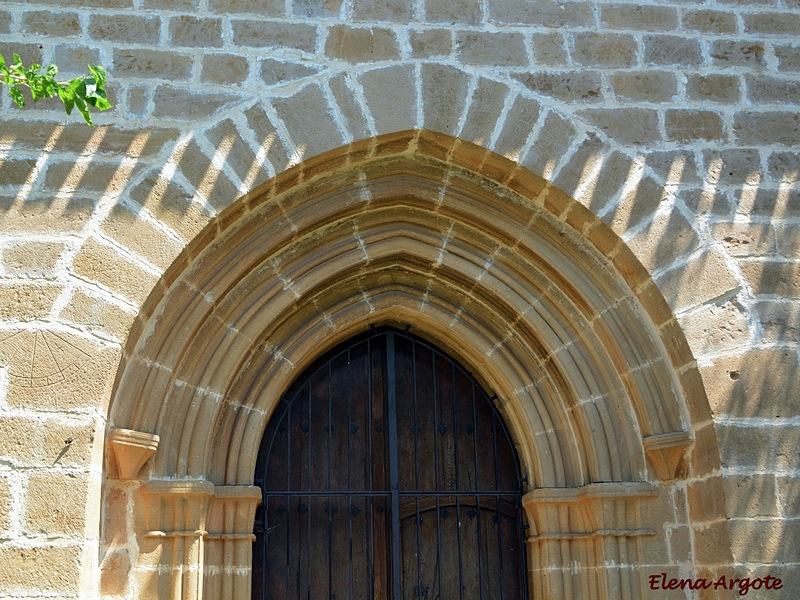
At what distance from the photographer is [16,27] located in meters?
4.48

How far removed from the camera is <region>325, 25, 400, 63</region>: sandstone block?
15.4 feet

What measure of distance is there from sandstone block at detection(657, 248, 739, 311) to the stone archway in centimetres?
8

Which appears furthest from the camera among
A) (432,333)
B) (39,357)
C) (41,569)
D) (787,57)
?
(432,333)

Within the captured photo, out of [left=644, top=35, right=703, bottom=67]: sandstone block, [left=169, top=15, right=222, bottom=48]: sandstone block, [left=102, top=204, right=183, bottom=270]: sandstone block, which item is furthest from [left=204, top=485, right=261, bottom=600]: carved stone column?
[left=644, top=35, right=703, bottom=67]: sandstone block

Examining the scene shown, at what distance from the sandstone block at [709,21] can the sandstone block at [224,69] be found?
230 cm

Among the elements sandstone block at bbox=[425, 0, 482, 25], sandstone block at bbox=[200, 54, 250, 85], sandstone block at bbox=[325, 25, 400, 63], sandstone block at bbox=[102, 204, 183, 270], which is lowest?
sandstone block at bbox=[102, 204, 183, 270]

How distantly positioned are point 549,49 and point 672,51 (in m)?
0.66

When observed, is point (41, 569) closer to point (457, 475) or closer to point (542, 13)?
point (457, 475)

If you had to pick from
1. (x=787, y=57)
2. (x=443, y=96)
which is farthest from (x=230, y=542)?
(x=787, y=57)

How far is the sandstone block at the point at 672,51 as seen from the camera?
494 cm

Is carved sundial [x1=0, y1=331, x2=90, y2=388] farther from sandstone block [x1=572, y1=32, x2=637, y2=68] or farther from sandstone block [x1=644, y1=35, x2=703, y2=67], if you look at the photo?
sandstone block [x1=644, y1=35, x2=703, y2=67]

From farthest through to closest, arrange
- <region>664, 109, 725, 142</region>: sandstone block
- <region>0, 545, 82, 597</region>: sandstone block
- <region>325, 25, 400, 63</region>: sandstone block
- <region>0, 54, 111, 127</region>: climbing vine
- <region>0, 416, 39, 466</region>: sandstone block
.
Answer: <region>664, 109, 725, 142</region>: sandstone block < <region>325, 25, 400, 63</region>: sandstone block < <region>0, 416, 39, 466</region>: sandstone block < <region>0, 545, 82, 597</region>: sandstone block < <region>0, 54, 111, 127</region>: climbing vine

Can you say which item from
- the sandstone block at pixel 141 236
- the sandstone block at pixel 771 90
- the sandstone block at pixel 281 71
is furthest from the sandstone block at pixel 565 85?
the sandstone block at pixel 141 236

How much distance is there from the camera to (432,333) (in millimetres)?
5352
